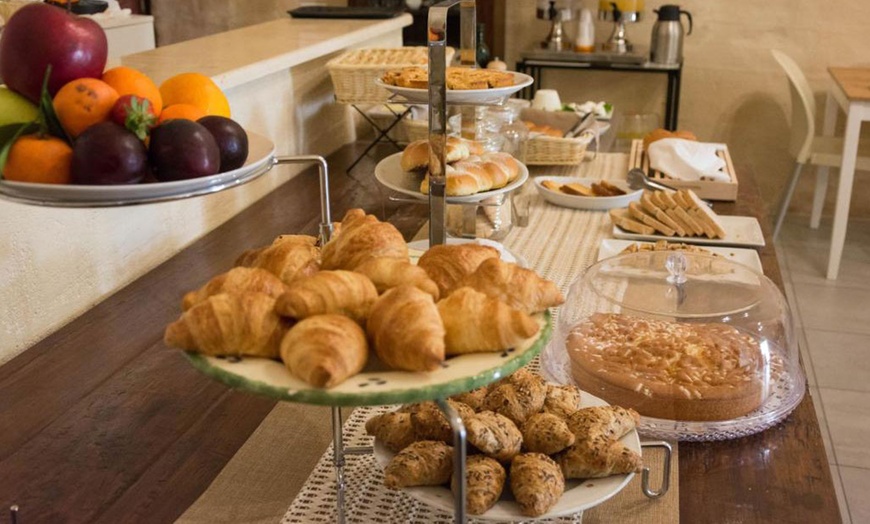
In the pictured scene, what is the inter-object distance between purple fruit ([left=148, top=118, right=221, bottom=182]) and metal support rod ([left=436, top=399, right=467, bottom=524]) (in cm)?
26

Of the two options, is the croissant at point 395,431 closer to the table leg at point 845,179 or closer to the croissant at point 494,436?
the croissant at point 494,436

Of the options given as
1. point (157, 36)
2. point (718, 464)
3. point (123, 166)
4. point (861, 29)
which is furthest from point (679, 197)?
point (157, 36)

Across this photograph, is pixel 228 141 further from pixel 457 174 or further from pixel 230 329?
pixel 457 174

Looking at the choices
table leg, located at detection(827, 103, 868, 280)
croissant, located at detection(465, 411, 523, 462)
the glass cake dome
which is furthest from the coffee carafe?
croissant, located at detection(465, 411, 523, 462)

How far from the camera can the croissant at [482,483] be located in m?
0.78

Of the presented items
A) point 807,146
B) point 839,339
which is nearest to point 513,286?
point 839,339

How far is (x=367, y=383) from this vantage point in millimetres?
614

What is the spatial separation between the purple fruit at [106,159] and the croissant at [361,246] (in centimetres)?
16

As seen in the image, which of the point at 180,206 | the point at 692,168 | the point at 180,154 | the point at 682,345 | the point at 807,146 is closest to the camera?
the point at 180,154

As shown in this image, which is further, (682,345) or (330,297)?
(682,345)

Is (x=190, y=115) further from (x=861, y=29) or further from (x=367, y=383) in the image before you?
(x=861, y=29)

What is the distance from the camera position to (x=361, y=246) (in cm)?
75

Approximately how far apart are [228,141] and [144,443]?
1.37 ft

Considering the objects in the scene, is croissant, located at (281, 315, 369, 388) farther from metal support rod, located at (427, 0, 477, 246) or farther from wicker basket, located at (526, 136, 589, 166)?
wicker basket, located at (526, 136, 589, 166)
